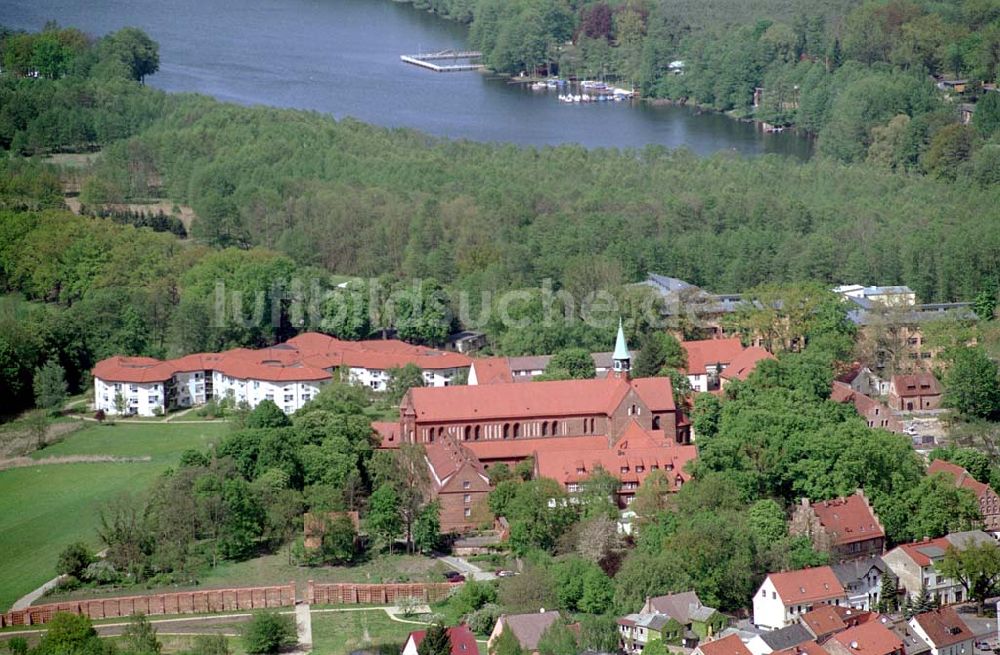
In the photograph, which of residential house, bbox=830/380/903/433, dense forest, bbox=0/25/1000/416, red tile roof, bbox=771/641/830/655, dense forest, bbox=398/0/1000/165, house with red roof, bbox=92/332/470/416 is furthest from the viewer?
dense forest, bbox=398/0/1000/165

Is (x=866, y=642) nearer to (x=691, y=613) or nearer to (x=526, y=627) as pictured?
(x=691, y=613)

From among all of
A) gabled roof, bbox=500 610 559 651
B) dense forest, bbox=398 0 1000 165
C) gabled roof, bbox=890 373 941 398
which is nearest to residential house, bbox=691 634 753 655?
gabled roof, bbox=500 610 559 651

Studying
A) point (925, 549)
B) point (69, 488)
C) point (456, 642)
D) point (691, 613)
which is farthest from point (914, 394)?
point (69, 488)

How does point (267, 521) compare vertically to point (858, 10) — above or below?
below

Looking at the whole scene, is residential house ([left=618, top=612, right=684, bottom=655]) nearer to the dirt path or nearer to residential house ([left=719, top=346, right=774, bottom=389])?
residential house ([left=719, top=346, right=774, bottom=389])

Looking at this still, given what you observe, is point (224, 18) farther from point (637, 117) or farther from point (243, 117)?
point (243, 117)

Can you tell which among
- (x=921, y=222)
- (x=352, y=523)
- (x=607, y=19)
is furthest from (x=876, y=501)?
(x=607, y=19)
